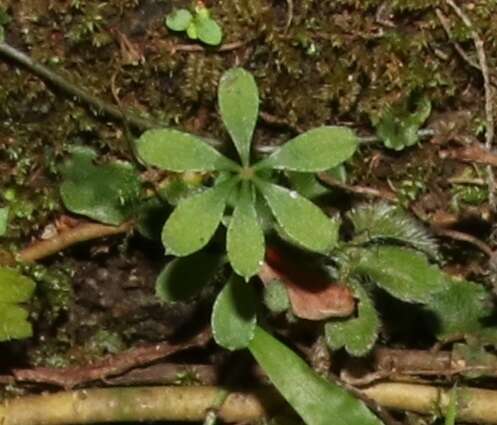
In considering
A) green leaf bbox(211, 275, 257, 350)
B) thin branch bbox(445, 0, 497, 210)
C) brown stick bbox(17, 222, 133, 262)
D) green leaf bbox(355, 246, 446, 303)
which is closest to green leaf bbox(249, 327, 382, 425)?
green leaf bbox(211, 275, 257, 350)

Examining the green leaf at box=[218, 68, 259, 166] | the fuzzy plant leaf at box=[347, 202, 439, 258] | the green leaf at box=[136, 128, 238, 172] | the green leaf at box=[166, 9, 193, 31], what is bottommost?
the fuzzy plant leaf at box=[347, 202, 439, 258]

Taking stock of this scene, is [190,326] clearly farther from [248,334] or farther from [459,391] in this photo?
[459,391]

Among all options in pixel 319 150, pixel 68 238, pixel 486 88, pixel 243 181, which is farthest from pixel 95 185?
pixel 486 88

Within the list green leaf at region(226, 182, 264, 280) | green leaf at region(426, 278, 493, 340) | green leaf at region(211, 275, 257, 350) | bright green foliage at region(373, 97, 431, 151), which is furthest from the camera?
green leaf at region(426, 278, 493, 340)

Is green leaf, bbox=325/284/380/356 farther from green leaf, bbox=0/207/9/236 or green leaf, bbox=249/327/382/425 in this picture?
green leaf, bbox=0/207/9/236

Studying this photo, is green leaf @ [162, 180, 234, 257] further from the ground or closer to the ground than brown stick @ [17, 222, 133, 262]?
further from the ground

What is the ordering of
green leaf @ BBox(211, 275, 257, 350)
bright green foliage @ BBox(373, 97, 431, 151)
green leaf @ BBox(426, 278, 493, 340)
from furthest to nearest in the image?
green leaf @ BBox(426, 278, 493, 340)
bright green foliage @ BBox(373, 97, 431, 151)
green leaf @ BBox(211, 275, 257, 350)
